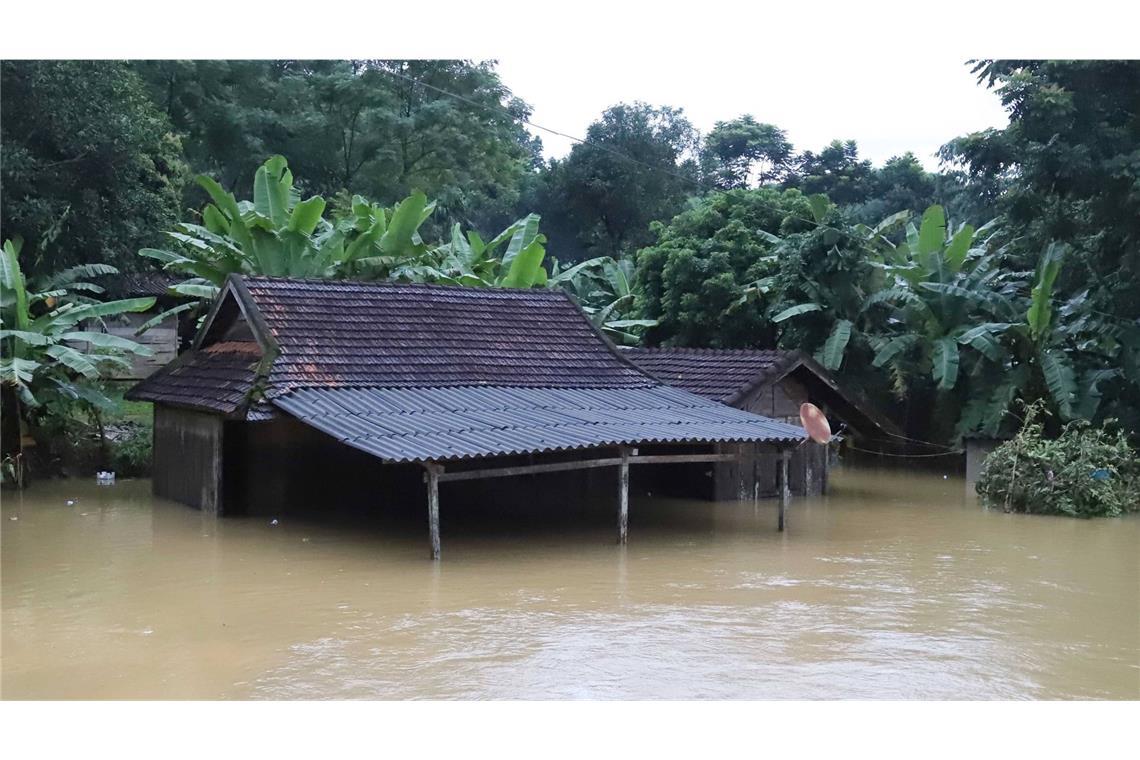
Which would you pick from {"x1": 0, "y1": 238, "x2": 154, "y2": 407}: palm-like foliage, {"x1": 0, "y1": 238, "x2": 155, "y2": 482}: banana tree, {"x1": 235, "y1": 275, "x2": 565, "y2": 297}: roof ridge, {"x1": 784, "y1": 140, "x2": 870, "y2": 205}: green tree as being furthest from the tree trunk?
{"x1": 784, "y1": 140, "x2": 870, "y2": 205}: green tree

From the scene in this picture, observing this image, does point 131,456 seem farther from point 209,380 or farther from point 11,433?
point 209,380

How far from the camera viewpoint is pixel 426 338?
14953 millimetres

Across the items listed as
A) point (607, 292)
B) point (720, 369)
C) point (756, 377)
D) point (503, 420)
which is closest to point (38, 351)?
point (503, 420)

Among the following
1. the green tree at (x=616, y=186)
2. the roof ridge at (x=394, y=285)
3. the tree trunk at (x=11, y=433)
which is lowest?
the tree trunk at (x=11, y=433)

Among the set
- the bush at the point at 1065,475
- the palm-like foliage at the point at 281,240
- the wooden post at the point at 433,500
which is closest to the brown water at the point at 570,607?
the wooden post at the point at 433,500

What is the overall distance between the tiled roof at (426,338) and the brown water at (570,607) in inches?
71.3

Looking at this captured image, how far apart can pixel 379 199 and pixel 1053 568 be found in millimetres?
22255

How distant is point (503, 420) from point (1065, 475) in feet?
25.3

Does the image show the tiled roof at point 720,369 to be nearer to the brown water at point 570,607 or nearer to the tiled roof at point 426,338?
the tiled roof at point 426,338

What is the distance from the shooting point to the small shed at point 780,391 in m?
16.4

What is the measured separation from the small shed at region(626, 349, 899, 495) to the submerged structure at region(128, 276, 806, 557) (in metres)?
0.78

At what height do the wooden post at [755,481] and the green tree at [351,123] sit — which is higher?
the green tree at [351,123]
